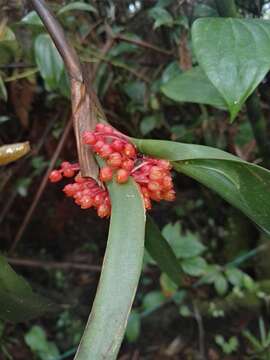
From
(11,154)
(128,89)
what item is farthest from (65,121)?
(11,154)

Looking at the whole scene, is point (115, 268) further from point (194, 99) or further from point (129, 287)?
point (194, 99)

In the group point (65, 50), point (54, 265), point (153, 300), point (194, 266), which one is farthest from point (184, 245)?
point (65, 50)

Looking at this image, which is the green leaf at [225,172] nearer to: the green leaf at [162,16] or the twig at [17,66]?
the green leaf at [162,16]

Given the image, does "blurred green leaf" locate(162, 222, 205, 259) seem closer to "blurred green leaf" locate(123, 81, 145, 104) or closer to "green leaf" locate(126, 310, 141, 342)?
"green leaf" locate(126, 310, 141, 342)

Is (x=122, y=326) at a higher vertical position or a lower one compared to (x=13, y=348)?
higher

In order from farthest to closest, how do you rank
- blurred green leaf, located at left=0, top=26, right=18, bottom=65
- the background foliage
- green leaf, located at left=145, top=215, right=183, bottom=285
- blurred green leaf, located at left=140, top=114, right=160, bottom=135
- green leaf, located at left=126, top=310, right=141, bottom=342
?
blurred green leaf, located at left=140, top=114, right=160, bottom=135 → green leaf, located at left=126, top=310, right=141, bottom=342 → the background foliage → blurred green leaf, located at left=0, top=26, right=18, bottom=65 → green leaf, located at left=145, top=215, right=183, bottom=285

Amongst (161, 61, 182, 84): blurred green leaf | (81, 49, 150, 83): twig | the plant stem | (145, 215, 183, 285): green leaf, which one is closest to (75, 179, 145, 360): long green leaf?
(145, 215, 183, 285): green leaf
